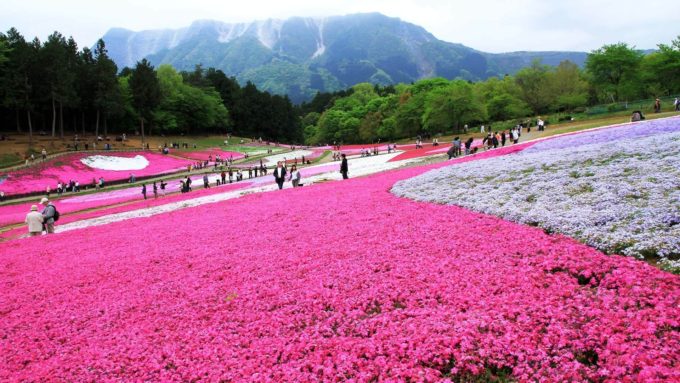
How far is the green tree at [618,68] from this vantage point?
84000mm

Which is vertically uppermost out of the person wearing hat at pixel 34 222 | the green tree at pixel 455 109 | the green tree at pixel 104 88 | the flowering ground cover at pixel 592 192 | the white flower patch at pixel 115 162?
the green tree at pixel 104 88

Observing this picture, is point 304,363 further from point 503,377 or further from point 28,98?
point 28,98

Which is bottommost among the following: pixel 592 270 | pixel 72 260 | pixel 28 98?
pixel 72 260

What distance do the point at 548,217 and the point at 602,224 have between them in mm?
1501

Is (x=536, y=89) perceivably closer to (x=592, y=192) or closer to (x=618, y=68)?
(x=618, y=68)

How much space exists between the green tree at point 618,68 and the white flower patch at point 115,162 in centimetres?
8715

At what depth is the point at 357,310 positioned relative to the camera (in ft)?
28.2

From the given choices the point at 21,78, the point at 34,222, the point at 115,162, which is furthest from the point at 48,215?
the point at 21,78

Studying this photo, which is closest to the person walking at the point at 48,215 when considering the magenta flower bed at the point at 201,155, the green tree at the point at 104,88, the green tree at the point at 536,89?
the magenta flower bed at the point at 201,155

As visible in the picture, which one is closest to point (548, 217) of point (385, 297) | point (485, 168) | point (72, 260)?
point (385, 297)

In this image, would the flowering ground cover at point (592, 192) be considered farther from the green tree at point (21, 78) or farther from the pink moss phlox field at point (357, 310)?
the green tree at point (21, 78)

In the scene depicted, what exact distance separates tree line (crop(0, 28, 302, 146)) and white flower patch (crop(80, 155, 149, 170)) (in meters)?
13.6

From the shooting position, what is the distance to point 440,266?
1023 cm

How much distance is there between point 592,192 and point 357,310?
1011 cm
